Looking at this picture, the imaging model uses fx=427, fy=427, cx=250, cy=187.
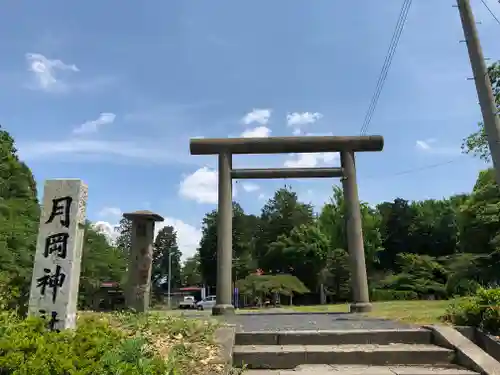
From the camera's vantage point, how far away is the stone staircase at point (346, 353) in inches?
223

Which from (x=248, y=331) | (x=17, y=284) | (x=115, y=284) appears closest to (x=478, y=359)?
(x=248, y=331)

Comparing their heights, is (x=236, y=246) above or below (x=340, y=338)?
above

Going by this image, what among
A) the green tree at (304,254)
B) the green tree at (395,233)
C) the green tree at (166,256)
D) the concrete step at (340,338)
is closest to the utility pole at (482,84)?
the concrete step at (340,338)

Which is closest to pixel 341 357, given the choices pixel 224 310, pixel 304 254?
pixel 224 310

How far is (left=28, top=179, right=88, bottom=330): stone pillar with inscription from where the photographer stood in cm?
584

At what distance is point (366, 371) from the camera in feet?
18.1

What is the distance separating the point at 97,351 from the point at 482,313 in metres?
5.64

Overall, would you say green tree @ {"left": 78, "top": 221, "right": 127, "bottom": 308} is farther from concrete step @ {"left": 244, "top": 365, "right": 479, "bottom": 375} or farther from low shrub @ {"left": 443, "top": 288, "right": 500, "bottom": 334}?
low shrub @ {"left": 443, "top": 288, "right": 500, "bottom": 334}

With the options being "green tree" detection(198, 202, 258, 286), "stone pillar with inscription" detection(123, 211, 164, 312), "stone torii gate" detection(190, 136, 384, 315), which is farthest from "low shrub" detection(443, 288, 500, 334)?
"green tree" detection(198, 202, 258, 286)

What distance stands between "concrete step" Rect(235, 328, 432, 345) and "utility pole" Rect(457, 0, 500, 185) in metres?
3.13

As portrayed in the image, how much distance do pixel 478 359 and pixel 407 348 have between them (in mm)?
923

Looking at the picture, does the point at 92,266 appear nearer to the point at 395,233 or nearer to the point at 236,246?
the point at 236,246

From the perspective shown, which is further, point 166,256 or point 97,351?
point 166,256

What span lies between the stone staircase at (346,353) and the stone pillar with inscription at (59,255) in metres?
2.45
